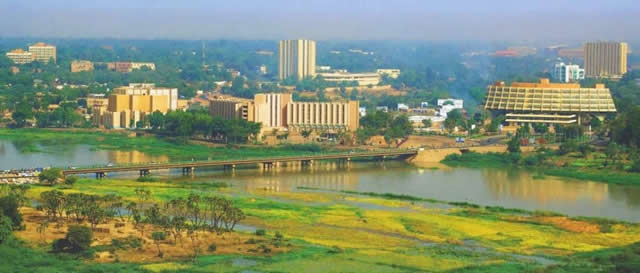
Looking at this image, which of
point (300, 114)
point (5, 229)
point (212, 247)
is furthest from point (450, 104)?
point (5, 229)

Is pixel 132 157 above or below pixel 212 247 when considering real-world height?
above

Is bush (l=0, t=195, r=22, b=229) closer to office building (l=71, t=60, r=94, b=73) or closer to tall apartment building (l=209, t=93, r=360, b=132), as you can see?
tall apartment building (l=209, t=93, r=360, b=132)

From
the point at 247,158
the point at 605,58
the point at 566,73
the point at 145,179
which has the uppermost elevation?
the point at 605,58

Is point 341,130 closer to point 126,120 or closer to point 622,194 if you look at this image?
point 126,120

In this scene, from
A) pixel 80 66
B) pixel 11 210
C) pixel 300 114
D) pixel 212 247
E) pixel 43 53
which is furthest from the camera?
pixel 43 53

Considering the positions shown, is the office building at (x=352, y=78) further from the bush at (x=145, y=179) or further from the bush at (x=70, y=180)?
the bush at (x=70, y=180)

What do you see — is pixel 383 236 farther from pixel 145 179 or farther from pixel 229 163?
pixel 229 163

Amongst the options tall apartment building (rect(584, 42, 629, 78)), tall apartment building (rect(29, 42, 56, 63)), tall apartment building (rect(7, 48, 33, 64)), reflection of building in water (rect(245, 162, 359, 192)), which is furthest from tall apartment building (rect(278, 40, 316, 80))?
reflection of building in water (rect(245, 162, 359, 192))
